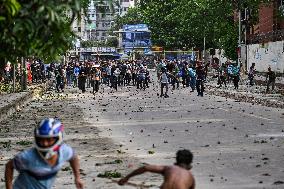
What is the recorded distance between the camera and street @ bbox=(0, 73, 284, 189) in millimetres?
12578

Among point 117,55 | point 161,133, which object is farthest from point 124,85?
point 117,55

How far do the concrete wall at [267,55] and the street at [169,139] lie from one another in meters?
26.3

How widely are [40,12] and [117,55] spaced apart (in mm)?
148342

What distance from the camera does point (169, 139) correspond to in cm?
1844

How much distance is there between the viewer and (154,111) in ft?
95.0

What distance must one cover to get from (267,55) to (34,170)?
58.0 m

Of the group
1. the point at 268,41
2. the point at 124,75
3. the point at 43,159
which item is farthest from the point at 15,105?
the point at 268,41

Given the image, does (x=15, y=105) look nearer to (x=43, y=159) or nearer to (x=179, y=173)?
(x=43, y=159)

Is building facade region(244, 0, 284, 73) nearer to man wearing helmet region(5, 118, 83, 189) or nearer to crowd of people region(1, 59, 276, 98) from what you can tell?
crowd of people region(1, 59, 276, 98)

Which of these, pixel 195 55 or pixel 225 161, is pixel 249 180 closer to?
pixel 225 161

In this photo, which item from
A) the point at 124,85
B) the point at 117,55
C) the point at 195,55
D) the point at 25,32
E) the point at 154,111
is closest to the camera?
the point at 25,32

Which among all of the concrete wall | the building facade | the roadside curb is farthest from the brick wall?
the roadside curb

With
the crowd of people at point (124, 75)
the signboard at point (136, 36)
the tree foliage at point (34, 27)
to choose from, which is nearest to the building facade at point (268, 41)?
the crowd of people at point (124, 75)

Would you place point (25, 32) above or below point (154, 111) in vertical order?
above
